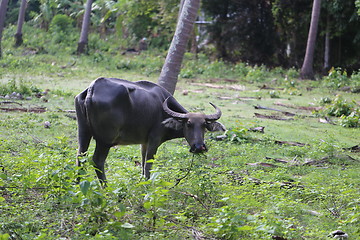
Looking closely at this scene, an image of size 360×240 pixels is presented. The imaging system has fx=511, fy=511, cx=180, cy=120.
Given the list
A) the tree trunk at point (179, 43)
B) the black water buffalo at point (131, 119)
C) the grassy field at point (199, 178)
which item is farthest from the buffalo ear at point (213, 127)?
the tree trunk at point (179, 43)

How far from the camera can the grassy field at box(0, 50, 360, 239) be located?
4.86 meters

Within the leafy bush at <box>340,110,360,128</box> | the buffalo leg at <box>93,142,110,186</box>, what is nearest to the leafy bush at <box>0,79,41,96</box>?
the buffalo leg at <box>93,142,110,186</box>

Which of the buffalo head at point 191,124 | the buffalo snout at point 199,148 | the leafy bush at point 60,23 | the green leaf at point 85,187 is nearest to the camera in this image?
the green leaf at point 85,187

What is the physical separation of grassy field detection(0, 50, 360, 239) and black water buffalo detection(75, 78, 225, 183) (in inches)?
11.5

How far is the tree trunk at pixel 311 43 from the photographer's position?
61.6 ft

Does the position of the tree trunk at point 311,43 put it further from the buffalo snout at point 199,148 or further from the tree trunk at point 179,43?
the buffalo snout at point 199,148

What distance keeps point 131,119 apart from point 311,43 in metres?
14.2

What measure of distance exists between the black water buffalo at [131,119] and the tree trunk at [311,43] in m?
12.9

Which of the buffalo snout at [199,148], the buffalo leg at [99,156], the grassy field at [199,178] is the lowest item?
the grassy field at [199,178]

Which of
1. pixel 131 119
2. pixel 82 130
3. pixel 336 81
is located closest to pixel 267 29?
pixel 336 81

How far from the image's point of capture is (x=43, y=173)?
5445 millimetres

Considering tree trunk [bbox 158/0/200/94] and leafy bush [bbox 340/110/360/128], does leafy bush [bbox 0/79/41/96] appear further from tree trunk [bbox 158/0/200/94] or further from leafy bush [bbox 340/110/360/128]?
leafy bush [bbox 340/110/360/128]

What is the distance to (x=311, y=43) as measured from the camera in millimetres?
19312

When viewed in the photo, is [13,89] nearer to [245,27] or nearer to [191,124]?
[191,124]
